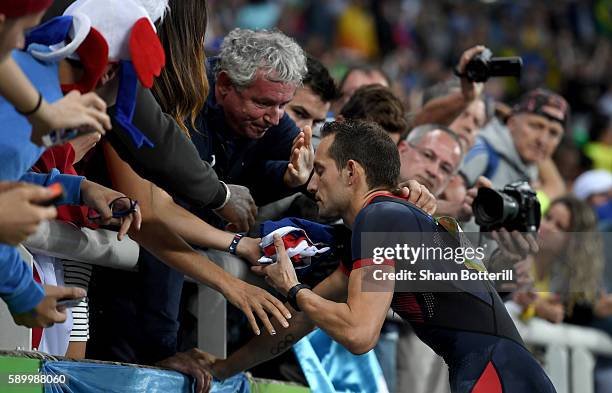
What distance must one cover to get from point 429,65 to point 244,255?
30.1ft

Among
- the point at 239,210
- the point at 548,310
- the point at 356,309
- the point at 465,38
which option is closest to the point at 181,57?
the point at 239,210

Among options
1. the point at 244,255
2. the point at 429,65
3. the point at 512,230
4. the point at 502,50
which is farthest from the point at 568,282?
the point at 502,50

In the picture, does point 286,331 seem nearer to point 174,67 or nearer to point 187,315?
point 187,315

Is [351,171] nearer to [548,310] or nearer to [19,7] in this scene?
[19,7]

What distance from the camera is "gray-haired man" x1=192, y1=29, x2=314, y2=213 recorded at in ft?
12.6

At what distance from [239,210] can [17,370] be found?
3.19 feet

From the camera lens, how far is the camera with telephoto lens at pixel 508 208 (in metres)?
4.16

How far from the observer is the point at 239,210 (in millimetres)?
3498

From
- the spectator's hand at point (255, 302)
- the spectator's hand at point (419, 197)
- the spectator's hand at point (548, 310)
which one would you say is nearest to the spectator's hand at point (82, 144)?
the spectator's hand at point (255, 302)

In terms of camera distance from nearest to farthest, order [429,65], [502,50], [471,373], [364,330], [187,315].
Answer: [364,330]
[471,373]
[187,315]
[429,65]
[502,50]

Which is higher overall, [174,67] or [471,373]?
[174,67]

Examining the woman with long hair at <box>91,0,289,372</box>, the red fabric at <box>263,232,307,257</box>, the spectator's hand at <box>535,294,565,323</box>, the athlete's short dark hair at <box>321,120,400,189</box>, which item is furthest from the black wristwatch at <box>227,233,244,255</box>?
the spectator's hand at <box>535,294,565,323</box>

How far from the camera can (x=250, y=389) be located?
3869 millimetres

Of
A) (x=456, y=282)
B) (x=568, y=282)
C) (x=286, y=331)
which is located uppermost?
(x=456, y=282)
